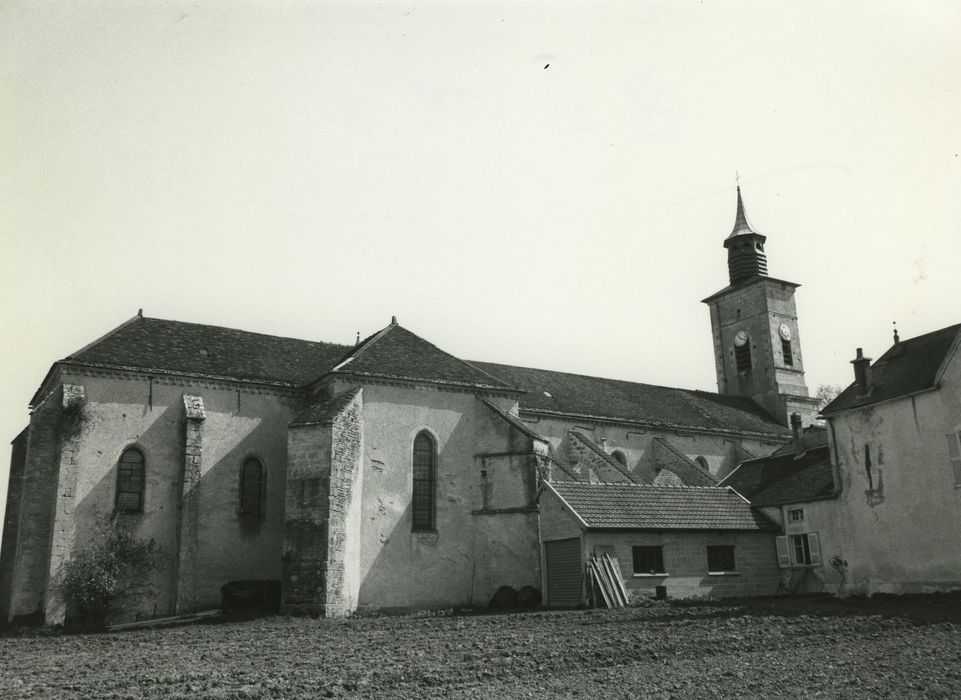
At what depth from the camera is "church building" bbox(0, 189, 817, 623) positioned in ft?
83.4

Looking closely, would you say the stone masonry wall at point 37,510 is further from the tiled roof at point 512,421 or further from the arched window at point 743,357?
the arched window at point 743,357

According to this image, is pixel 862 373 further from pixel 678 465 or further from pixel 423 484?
pixel 423 484

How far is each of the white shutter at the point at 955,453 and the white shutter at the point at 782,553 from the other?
267 inches

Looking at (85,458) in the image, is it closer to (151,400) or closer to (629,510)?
(151,400)

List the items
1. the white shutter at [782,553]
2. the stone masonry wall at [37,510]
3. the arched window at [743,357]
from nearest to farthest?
the stone masonry wall at [37,510], the white shutter at [782,553], the arched window at [743,357]

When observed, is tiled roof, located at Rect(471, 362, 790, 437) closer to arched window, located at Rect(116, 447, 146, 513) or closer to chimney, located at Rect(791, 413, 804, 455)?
chimney, located at Rect(791, 413, 804, 455)

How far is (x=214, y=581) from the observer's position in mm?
26641

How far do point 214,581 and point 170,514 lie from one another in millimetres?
2469

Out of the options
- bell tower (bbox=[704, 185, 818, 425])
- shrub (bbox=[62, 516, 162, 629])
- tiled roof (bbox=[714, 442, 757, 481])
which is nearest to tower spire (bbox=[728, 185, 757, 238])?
bell tower (bbox=[704, 185, 818, 425])

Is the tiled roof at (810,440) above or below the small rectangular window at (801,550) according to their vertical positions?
above

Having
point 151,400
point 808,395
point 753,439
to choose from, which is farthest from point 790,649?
point 808,395

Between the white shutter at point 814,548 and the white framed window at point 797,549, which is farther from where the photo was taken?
the white framed window at point 797,549

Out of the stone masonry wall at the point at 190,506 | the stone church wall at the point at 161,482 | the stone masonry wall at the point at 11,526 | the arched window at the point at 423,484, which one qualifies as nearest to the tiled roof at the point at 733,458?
the arched window at the point at 423,484

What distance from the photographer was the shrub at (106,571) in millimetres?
23734
